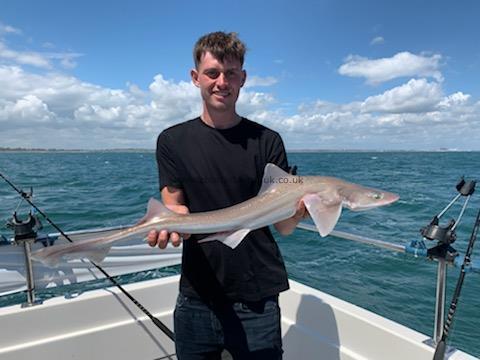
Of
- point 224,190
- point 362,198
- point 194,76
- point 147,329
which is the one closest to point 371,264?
point 147,329

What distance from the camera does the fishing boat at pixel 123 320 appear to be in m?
3.59

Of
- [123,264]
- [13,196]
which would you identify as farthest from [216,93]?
[13,196]

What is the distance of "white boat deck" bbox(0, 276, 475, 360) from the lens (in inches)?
142

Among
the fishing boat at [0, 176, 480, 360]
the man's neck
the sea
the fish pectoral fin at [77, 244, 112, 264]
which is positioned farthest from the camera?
the sea

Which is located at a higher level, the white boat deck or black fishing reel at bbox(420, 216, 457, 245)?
→ black fishing reel at bbox(420, 216, 457, 245)

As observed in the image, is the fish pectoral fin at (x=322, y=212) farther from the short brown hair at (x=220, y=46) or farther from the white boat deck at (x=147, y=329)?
the white boat deck at (x=147, y=329)

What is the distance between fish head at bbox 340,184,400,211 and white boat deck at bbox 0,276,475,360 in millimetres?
1474

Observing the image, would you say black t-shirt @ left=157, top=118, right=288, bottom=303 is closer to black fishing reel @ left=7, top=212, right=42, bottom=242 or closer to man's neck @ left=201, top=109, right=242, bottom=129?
man's neck @ left=201, top=109, right=242, bottom=129

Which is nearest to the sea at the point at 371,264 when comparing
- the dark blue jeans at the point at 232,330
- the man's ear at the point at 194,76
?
the dark blue jeans at the point at 232,330

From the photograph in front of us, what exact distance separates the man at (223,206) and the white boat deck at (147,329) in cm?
127

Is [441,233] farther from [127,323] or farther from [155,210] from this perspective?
[127,323]

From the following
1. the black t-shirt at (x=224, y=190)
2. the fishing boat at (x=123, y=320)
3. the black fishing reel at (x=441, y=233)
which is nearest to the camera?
the black t-shirt at (x=224, y=190)

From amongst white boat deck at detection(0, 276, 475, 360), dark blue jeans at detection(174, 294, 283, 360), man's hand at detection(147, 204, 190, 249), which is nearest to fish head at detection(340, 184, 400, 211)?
dark blue jeans at detection(174, 294, 283, 360)

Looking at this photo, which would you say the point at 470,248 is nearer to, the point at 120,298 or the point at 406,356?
the point at 406,356
